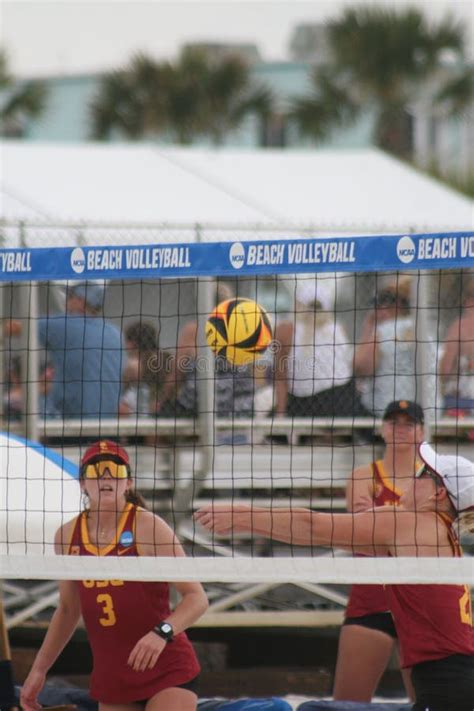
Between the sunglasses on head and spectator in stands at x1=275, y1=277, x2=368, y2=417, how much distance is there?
261cm

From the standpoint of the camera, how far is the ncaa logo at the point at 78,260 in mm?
5695

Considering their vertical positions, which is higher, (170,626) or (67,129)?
(67,129)

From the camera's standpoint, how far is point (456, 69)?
29406 mm

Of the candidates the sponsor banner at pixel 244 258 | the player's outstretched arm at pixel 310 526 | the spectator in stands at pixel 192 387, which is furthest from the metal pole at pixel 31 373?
the player's outstretched arm at pixel 310 526

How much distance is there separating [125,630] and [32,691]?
53 cm

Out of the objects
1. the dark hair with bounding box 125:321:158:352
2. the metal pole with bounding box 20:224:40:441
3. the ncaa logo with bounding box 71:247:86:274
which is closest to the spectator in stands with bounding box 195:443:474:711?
the ncaa logo with bounding box 71:247:86:274

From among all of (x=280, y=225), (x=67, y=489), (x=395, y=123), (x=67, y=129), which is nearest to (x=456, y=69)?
(x=395, y=123)

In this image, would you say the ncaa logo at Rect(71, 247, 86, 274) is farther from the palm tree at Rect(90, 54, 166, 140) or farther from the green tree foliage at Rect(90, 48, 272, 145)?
the palm tree at Rect(90, 54, 166, 140)

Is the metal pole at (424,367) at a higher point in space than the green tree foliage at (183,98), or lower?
lower

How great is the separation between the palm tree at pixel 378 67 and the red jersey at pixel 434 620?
24.5m

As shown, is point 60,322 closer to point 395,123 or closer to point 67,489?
point 67,489

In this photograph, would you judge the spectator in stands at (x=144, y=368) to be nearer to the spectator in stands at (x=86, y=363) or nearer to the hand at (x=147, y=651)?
the spectator in stands at (x=86, y=363)

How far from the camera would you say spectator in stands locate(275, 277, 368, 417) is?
8.14m

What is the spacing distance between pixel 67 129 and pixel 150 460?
32.3 m
